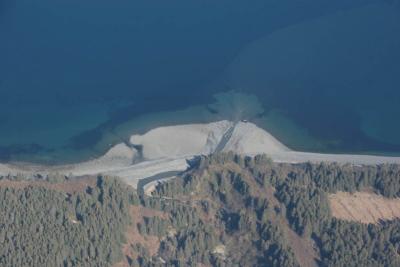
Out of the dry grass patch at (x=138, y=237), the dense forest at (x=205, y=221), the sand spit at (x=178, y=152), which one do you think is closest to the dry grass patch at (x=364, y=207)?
the dense forest at (x=205, y=221)

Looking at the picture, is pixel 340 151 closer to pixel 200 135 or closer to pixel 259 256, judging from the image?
pixel 200 135

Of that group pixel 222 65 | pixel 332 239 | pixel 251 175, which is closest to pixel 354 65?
pixel 222 65

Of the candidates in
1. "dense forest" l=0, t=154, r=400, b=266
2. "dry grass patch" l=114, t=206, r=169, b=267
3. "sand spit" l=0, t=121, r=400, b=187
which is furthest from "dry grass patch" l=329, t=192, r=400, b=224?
"dry grass patch" l=114, t=206, r=169, b=267

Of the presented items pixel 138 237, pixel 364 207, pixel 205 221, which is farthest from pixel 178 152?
pixel 364 207

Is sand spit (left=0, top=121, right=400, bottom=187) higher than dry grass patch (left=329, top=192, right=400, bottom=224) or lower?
higher

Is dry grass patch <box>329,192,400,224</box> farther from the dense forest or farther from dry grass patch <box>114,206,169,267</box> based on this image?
dry grass patch <box>114,206,169,267</box>

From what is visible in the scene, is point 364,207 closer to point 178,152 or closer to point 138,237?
point 138,237
